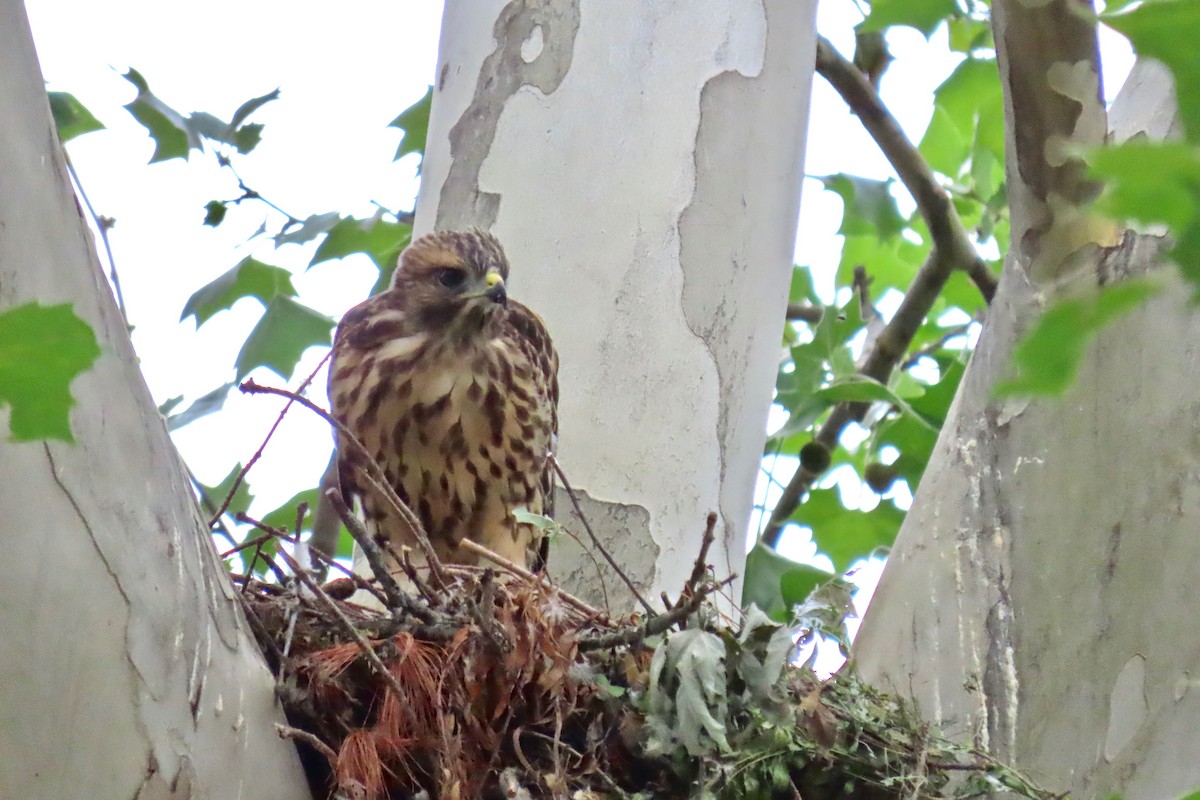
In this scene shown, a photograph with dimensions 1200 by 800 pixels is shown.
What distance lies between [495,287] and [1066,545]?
1.18 m

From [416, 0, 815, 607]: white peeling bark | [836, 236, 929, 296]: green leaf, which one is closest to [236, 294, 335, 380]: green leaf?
[416, 0, 815, 607]: white peeling bark

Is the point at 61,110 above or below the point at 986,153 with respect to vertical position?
below

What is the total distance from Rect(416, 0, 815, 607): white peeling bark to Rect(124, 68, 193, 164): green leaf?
1.13 meters

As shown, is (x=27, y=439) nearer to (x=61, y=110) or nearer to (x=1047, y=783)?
(x=1047, y=783)

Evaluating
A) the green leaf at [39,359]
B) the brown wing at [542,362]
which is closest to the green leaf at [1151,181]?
the green leaf at [39,359]

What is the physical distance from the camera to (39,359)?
33.6 inches

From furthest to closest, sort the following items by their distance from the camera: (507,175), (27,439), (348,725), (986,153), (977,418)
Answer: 1. (986,153)
2. (507,175)
3. (977,418)
4. (348,725)
5. (27,439)

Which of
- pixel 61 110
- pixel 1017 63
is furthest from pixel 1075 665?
pixel 61 110

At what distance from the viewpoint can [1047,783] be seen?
2.09 metres

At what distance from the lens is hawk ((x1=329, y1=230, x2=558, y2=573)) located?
2934 mm

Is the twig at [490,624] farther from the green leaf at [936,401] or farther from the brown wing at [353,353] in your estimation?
the green leaf at [936,401]

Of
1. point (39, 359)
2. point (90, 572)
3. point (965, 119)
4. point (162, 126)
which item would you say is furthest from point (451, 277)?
point (965, 119)

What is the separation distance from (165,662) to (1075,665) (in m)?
1.33

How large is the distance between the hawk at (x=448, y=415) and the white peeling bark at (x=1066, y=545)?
Result: 0.88m
